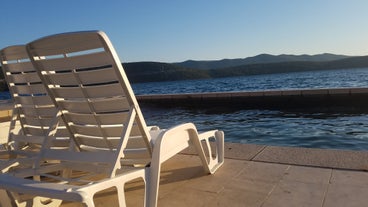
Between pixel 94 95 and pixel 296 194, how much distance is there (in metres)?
1.69

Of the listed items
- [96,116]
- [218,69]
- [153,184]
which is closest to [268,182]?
[153,184]

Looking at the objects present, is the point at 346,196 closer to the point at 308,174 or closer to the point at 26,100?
the point at 308,174

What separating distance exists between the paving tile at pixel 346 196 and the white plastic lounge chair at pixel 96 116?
3.85ft

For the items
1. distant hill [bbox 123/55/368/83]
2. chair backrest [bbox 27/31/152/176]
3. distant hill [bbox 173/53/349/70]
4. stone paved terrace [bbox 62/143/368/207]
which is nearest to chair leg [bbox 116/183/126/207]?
chair backrest [bbox 27/31/152/176]

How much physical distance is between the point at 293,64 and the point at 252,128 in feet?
226

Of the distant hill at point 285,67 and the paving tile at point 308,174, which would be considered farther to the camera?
the distant hill at point 285,67

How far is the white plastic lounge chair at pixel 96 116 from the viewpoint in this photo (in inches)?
72.2

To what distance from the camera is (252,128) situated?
7.26 metres

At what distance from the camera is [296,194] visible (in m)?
2.47

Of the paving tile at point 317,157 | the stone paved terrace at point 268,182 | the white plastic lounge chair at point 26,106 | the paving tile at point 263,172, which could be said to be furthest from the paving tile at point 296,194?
the white plastic lounge chair at point 26,106

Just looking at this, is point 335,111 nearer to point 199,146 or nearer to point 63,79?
point 199,146

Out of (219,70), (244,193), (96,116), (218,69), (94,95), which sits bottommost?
(219,70)

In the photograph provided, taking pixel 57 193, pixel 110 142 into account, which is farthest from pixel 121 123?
pixel 57 193

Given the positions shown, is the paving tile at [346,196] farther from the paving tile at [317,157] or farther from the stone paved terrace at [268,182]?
the paving tile at [317,157]
